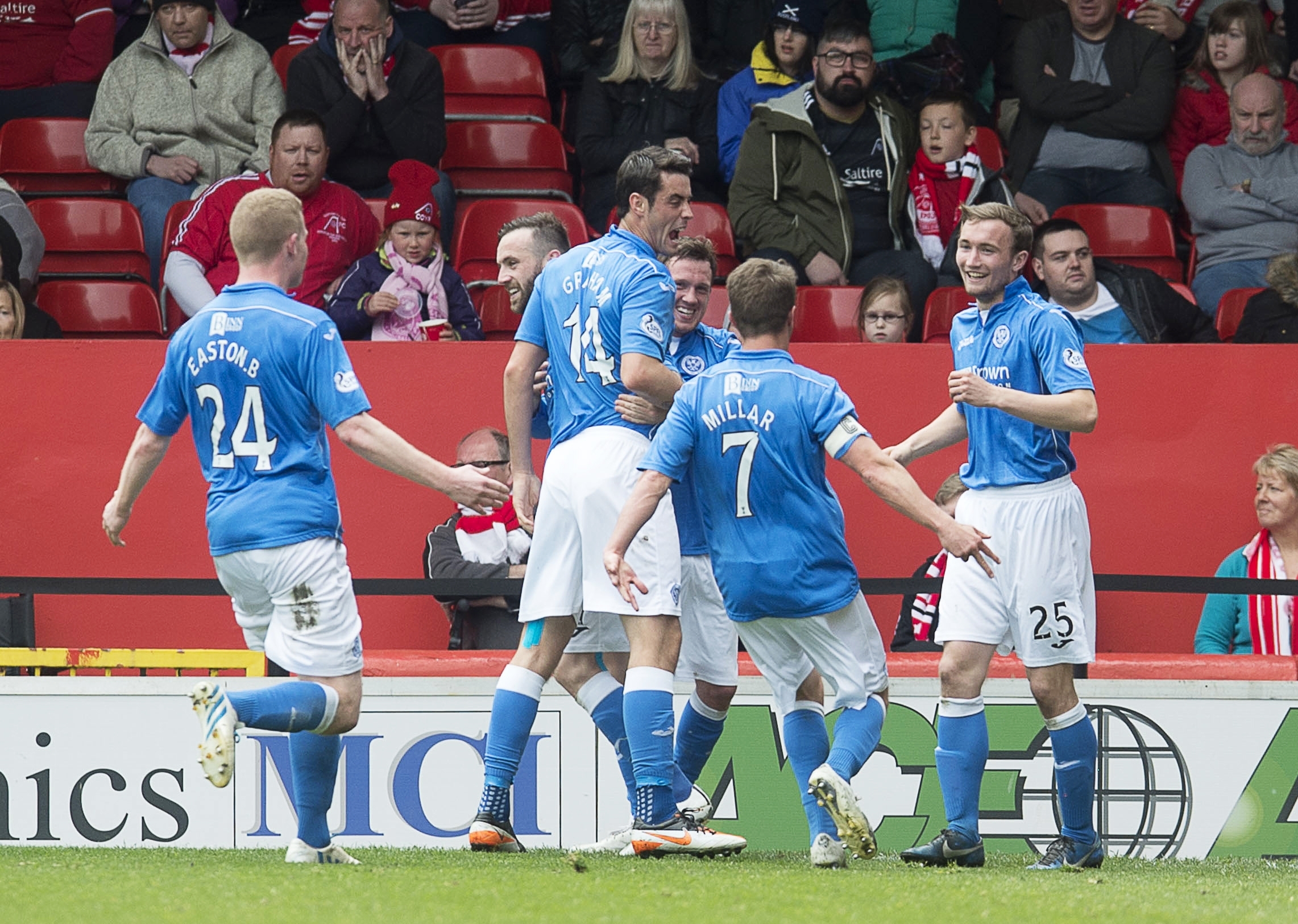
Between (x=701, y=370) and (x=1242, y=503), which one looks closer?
(x=701, y=370)

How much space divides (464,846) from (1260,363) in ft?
13.7

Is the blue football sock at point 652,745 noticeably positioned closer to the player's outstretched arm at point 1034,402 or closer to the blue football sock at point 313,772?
the blue football sock at point 313,772

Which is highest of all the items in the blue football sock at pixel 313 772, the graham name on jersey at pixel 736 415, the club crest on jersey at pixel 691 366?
the club crest on jersey at pixel 691 366

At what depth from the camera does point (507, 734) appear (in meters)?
4.88

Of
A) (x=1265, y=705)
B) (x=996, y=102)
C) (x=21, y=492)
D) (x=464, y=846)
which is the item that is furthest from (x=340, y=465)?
(x=996, y=102)

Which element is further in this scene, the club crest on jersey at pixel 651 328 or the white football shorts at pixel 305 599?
the club crest on jersey at pixel 651 328

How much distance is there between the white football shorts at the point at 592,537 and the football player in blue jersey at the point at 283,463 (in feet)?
1.69

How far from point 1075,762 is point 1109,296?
11.8 feet

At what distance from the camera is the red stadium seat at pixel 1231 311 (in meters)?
8.44

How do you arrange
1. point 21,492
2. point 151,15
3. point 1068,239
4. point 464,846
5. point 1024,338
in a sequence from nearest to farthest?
point 1024,338
point 464,846
point 21,492
point 1068,239
point 151,15

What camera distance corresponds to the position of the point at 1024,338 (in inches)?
202

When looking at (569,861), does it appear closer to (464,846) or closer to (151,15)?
(464,846)

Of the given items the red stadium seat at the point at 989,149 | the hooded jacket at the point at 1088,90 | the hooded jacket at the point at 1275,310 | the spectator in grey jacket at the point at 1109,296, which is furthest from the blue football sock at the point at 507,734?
the red stadium seat at the point at 989,149

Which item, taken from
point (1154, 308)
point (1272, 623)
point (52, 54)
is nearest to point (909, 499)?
point (1272, 623)
